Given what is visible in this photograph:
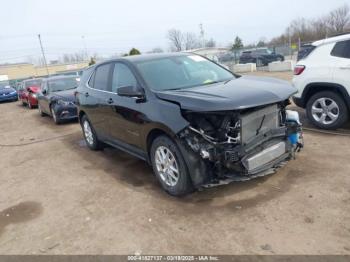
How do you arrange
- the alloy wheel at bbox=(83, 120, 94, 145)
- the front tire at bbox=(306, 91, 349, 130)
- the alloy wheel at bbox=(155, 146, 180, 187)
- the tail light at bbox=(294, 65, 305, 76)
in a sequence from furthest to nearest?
the alloy wheel at bbox=(83, 120, 94, 145)
the tail light at bbox=(294, 65, 305, 76)
the front tire at bbox=(306, 91, 349, 130)
the alloy wheel at bbox=(155, 146, 180, 187)

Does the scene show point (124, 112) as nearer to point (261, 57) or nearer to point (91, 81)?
point (91, 81)

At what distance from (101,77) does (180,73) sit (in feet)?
5.84

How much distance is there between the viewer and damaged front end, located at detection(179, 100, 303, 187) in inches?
153

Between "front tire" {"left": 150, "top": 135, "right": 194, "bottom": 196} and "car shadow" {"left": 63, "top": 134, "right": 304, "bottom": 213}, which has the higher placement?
"front tire" {"left": 150, "top": 135, "right": 194, "bottom": 196}

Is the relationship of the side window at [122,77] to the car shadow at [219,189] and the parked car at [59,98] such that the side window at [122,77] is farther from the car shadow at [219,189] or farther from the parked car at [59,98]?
the parked car at [59,98]

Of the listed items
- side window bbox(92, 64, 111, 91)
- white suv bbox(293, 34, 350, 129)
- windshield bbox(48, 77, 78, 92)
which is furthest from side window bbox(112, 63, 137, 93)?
windshield bbox(48, 77, 78, 92)

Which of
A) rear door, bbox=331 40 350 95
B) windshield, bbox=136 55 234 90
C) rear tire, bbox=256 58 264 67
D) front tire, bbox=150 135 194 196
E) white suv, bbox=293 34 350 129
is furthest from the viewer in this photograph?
rear tire, bbox=256 58 264 67

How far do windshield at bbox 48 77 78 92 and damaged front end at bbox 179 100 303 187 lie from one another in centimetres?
902

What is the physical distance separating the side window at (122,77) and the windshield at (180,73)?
0.64 feet

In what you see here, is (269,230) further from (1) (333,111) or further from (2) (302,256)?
(1) (333,111)

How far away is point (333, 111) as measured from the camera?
6.51 meters

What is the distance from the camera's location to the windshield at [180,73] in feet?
15.7

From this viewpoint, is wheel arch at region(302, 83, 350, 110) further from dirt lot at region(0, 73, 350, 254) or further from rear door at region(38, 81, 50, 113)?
rear door at region(38, 81, 50, 113)

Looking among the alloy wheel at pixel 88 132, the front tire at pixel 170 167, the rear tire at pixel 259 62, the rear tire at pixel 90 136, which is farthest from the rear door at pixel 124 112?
the rear tire at pixel 259 62
